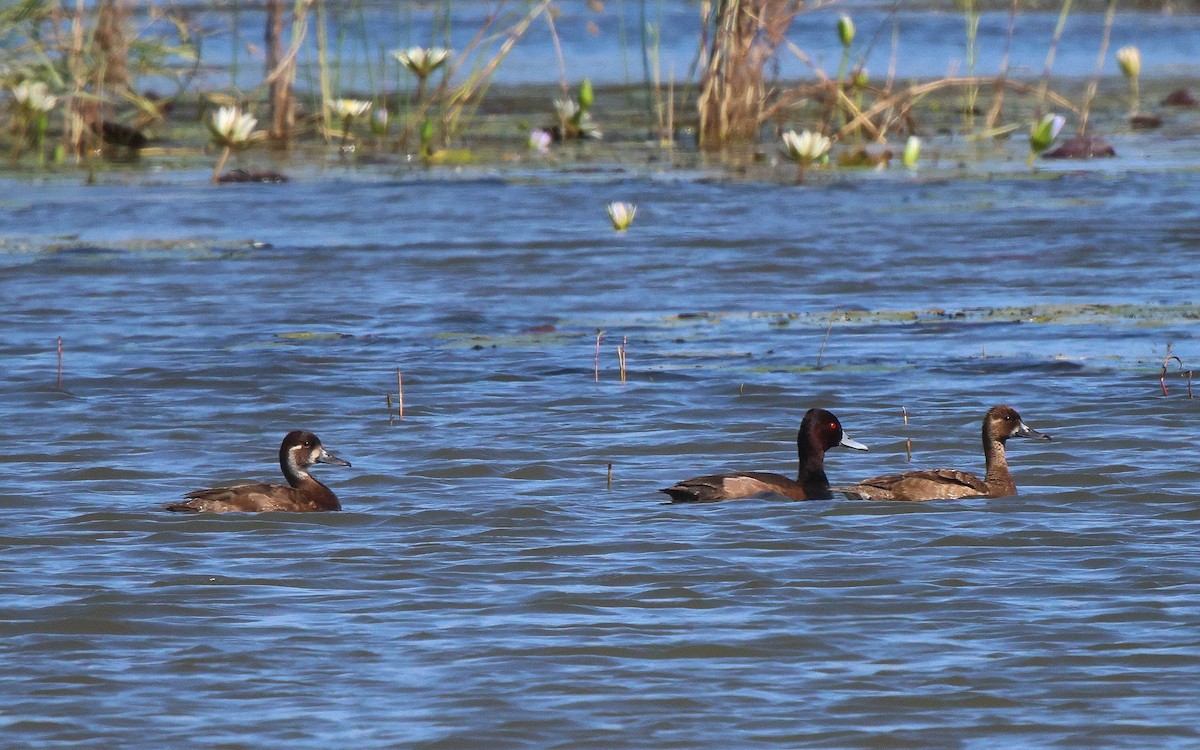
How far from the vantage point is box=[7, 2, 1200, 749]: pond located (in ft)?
17.3

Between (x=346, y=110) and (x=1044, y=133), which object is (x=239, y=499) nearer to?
(x=1044, y=133)

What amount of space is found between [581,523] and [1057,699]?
228 cm

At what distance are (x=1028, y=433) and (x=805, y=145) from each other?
27.0 feet

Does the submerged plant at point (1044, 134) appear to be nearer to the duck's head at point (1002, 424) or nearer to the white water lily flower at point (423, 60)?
the white water lily flower at point (423, 60)

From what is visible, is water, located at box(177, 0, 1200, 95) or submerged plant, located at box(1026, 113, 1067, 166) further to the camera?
water, located at box(177, 0, 1200, 95)

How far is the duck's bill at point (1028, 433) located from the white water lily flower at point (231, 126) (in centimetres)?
936

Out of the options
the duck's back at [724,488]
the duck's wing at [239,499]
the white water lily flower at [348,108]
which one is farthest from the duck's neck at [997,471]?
the white water lily flower at [348,108]

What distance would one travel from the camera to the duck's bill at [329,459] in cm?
770

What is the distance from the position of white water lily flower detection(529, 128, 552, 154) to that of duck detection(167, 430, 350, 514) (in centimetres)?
1097

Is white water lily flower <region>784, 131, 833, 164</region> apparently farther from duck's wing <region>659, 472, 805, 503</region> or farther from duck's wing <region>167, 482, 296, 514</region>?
duck's wing <region>167, 482, 296, 514</region>

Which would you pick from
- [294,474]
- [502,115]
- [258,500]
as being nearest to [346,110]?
[502,115]

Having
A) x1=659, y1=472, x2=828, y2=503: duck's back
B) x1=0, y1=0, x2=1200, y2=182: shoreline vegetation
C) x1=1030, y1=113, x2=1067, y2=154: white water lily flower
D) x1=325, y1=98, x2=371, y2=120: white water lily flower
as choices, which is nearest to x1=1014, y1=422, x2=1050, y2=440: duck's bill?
x1=659, y1=472, x2=828, y2=503: duck's back

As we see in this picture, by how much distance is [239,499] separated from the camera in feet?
23.7

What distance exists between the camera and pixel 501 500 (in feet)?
24.5
